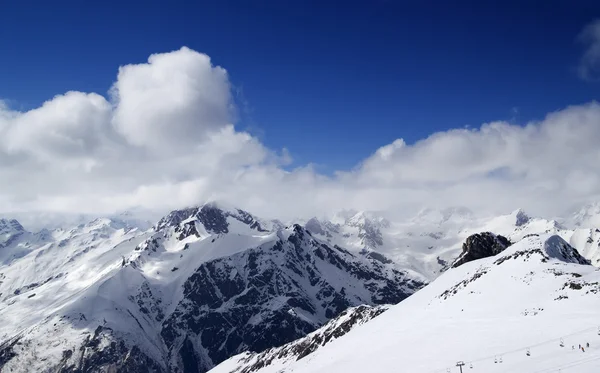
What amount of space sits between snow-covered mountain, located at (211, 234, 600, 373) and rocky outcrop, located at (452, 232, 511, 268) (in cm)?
5408

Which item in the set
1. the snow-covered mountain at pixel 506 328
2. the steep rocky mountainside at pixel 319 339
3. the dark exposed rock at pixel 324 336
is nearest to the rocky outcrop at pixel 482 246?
the steep rocky mountainside at pixel 319 339

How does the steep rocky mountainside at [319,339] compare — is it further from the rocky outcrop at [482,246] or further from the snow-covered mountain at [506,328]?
the snow-covered mountain at [506,328]

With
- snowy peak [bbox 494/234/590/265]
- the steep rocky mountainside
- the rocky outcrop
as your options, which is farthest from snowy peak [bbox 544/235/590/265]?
the steep rocky mountainside

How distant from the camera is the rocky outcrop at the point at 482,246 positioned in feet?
473

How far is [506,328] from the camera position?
164ft

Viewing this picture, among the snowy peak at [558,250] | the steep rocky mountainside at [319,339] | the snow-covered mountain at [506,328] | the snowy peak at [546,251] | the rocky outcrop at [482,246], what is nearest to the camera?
the snow-covered mountain at [506,328]

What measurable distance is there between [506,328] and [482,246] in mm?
102935

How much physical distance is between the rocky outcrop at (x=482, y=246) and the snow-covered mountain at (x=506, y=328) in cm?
5408

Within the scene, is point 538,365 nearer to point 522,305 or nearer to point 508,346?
point 508,346

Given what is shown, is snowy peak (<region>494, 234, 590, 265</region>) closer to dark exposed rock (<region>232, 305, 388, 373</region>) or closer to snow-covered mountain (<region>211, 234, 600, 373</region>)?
snow-covered mountain (<region>211, 234, 600, 373</region>)

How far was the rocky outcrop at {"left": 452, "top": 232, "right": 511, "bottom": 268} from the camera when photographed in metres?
144

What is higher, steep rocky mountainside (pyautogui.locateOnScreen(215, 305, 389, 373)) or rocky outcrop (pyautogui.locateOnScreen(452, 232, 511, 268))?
rocky outcrop (pyautogui.locateOnScreen(452, 232, 511, 268))

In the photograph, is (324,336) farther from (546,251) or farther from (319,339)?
(546,251)

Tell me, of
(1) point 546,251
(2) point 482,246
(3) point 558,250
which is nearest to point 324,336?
(2) point 482,246
